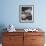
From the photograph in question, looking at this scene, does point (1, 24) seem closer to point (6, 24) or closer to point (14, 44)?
point (6, 24)

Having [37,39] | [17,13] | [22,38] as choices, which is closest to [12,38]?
[22,38]

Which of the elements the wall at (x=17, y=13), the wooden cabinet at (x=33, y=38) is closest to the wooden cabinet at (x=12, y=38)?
the wooden cabinet at (x=33, y=38)

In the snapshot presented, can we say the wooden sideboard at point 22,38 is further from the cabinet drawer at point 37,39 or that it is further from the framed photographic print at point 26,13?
the framed photographic print at point 26,13

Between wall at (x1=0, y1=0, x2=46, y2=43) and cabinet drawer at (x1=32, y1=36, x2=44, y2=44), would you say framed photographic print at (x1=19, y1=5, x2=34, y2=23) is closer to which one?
wall at (x1=0, y1=0, x2=46, y2=43)

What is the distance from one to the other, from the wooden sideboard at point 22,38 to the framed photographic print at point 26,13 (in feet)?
2.09

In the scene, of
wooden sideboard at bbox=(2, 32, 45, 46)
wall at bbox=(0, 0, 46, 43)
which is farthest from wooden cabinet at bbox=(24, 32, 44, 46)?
wall at bbox=(0, 0, 46, 43)

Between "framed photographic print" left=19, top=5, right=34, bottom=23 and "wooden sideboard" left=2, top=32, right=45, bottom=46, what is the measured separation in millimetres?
637

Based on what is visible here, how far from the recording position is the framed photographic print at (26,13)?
4.22 m

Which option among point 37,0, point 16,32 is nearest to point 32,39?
point 16,32

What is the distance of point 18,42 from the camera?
12.4 ft

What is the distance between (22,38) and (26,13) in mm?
903

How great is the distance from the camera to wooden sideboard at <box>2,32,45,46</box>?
376 centimetres

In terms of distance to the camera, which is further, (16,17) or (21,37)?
(16,17)

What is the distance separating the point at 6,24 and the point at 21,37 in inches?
30.9
